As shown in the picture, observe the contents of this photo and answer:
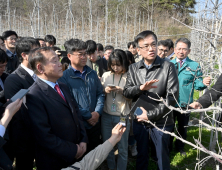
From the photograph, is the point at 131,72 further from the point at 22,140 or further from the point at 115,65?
the point at 22,140

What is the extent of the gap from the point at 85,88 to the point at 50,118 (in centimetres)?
79

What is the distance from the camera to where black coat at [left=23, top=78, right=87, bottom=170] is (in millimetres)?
1521

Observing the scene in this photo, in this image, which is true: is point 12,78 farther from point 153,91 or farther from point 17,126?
point 153,91

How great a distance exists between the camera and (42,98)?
1561 mm

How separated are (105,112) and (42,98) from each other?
114cm

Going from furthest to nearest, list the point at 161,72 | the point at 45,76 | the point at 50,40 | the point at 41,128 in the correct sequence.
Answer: the point at 50,40
the point at 161,72
the point at 45,76
the point at 41,128

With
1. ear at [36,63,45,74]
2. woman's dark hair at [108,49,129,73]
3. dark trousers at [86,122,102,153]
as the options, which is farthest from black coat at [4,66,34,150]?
woman's dark hair at [108,49,129,73]

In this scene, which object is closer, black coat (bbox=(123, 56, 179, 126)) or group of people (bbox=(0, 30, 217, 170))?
group of people (bbox=(0, 30, 217, 170))

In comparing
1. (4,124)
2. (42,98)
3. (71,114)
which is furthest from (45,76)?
(4,124)

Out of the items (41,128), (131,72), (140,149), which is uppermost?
(131,72)

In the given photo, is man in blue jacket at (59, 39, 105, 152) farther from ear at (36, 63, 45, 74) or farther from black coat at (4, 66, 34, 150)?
ear at (36, 63, 45, 74)

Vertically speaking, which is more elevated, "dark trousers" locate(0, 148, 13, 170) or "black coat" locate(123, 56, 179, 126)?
"black coat" locate(123, 56, 179, 126)

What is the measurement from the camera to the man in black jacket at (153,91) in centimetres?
195

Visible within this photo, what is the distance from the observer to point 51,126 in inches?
62.9
